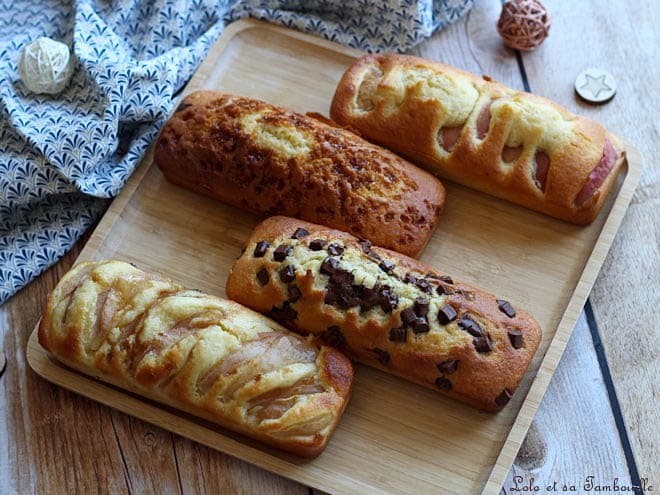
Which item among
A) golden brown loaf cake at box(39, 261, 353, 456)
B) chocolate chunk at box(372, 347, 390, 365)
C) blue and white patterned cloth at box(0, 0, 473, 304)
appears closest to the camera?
golden brown loaf cake at box(39, 261, 353, 456)

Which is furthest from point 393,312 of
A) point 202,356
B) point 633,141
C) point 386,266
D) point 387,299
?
point 633,141

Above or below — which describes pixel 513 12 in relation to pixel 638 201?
above

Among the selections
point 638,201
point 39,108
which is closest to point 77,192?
point 39,108

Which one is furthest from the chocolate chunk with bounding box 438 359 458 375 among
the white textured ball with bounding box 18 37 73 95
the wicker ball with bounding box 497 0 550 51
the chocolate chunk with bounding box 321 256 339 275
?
the white textured ball with bounding box 18 37 73 95

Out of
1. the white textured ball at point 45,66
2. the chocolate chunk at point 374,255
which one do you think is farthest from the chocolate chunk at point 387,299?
the white textured ball at point 45,66

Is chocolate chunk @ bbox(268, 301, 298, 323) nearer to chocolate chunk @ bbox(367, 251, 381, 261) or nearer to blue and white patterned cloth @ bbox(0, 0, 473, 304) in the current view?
chocolate chunk @ bbox(367, 251, 381, 261)

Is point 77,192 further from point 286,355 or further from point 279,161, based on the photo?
point 286,355
